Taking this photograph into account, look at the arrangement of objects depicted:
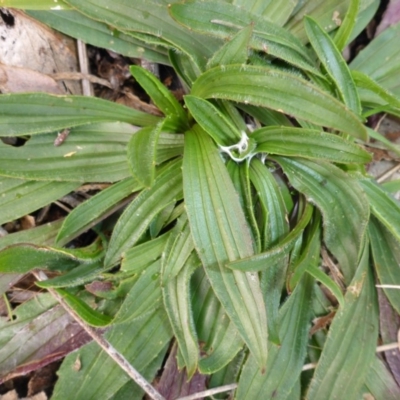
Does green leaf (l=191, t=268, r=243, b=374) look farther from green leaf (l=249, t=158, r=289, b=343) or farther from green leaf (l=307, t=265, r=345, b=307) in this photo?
green leaf (l=307, t=265, r=345, b=307)

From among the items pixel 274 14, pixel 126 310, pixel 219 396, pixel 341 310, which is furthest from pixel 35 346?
pixel 274 14

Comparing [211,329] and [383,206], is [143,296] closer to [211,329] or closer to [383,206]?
[211,329]

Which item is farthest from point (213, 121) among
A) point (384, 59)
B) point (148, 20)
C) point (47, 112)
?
point (384, 59)

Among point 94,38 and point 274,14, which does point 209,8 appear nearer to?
point 274,14

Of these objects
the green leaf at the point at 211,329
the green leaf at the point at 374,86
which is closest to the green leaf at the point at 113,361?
the green leaf at the point at 211,329

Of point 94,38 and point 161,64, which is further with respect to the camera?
point 161,64

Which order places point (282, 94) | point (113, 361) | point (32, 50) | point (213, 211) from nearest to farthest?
point (282, 94), point (213, 211), point (113, 361), point (32, 50)
